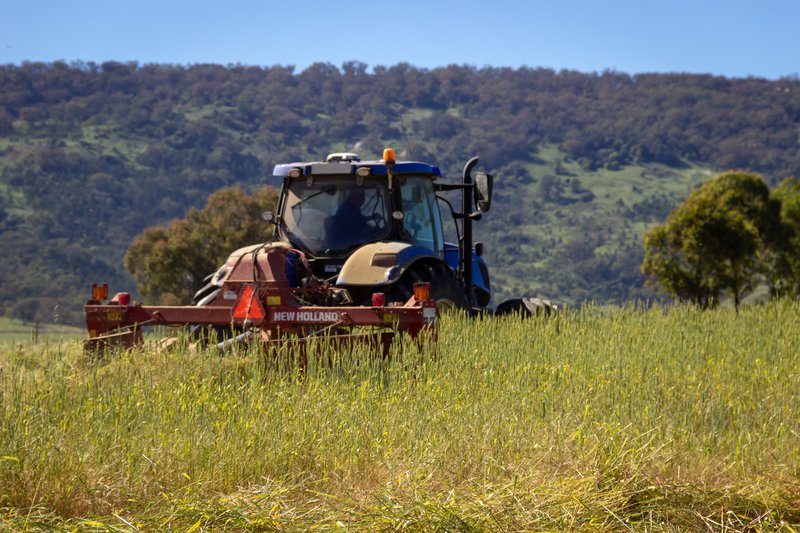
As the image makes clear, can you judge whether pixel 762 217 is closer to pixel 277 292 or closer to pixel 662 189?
pixel 277 292

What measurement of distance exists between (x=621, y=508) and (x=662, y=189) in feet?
306

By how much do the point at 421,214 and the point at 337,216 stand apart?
85 centimetres

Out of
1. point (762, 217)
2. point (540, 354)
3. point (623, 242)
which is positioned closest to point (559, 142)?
point (623, 242)

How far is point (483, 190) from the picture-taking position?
9.23m

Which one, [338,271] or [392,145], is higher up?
[392,145]

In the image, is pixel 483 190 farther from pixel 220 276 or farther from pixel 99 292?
pixel 99 292

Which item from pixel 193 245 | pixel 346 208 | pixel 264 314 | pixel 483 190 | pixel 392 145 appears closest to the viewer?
pixel 264 314

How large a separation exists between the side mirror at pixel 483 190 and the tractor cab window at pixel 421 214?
2.03 feet

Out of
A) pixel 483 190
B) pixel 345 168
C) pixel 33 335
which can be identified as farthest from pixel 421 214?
pixel 33 335

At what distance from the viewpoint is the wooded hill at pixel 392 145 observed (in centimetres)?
6025

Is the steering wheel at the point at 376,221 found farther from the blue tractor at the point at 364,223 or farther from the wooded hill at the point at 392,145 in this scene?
the wooded hill at the point at 392,145

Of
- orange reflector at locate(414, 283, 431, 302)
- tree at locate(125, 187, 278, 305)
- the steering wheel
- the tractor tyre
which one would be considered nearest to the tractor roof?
the steering wheel

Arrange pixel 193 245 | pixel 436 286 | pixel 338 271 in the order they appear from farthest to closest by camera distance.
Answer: pixel 193 245 → pixel 338 271 → pixel 436 286

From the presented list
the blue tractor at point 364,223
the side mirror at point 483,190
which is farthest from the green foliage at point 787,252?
the side mirror at point 483,190
